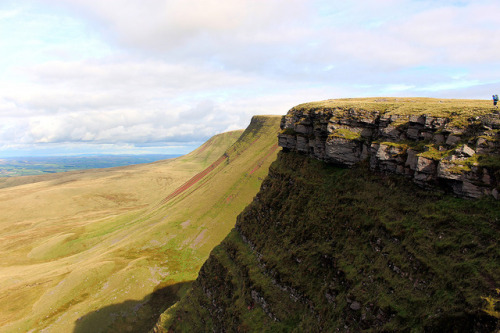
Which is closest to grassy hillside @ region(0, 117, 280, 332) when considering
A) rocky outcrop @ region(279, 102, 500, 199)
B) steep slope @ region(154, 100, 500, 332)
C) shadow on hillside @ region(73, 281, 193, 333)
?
shadow on hillside @ region(73, 281, 193, 333)

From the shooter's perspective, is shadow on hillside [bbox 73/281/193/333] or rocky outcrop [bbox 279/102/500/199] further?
shadow on hillside [bbox 73/281/193/333]

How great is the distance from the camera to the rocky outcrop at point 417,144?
77.3ft

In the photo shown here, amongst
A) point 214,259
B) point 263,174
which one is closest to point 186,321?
point 214,259

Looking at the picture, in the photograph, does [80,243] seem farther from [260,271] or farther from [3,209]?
[3,209]

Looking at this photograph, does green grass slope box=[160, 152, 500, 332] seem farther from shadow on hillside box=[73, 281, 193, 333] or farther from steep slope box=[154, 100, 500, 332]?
shadow on hillside box=[73, 281, 193, 333]

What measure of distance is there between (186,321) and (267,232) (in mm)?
23446

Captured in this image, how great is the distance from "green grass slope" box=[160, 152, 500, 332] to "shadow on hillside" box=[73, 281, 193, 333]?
62.4ft

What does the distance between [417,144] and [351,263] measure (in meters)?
17.2

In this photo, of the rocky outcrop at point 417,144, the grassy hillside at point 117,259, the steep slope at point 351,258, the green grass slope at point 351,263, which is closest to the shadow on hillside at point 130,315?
the grassy hillside at point 117,259

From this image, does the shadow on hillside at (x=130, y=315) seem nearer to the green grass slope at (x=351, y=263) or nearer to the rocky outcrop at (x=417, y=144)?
the green grass slope at (x=351, y=263)

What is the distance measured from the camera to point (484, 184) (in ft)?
74.9

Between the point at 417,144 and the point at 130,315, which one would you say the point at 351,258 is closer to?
the point at 417,144

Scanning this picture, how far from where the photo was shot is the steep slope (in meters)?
19.9

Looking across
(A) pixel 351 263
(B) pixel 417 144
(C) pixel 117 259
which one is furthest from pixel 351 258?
(C) pixel 117 259
